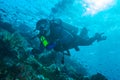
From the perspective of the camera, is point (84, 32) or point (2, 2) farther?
point (2, 2)

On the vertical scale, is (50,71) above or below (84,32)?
below

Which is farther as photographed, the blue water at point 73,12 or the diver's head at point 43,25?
the blue water at point 73,12

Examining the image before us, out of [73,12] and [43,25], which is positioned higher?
[73,12]

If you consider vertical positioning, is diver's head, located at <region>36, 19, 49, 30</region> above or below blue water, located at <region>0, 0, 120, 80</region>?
below

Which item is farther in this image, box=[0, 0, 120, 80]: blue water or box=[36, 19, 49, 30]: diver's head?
box=[0, 0, 120, 80]: blue water

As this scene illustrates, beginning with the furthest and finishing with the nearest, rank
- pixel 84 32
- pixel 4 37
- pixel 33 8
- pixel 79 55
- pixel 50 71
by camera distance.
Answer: pixel 79 55
pixel 33 8
pixel 84 32
pixel 4 37
pixel 50 71

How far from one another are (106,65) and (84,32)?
35.6 meters

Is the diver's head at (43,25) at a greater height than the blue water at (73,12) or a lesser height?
lesser

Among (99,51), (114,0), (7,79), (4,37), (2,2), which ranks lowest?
(7,79)

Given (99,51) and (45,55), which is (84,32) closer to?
(45,55)

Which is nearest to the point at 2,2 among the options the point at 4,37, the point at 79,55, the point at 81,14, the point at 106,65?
the point at 81,14

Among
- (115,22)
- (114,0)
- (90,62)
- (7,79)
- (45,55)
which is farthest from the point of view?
(90,62)

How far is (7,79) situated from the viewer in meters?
5.56

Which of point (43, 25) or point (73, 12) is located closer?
point (43, 25)
